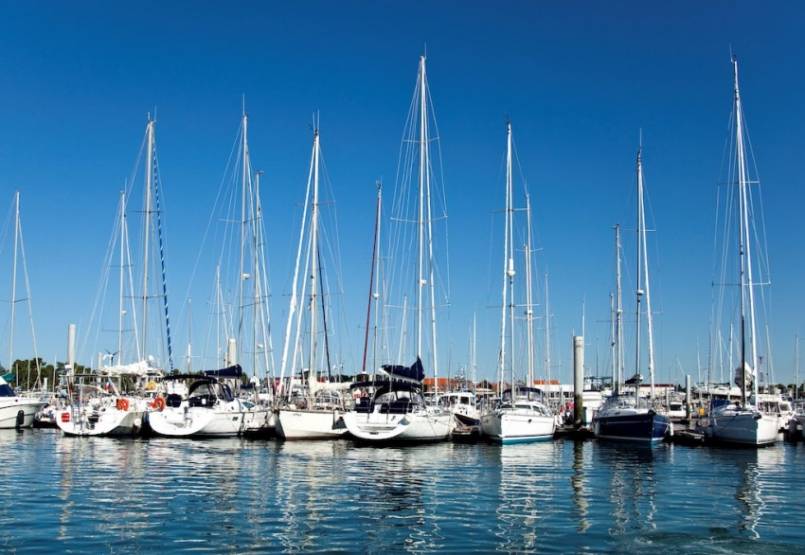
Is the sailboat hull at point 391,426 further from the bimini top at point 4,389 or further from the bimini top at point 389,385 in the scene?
the bimini top at point 4,389

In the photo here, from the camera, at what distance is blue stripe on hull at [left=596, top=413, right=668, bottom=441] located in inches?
1889

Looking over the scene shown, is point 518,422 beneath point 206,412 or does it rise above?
beneath

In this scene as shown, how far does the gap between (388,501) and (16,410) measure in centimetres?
4252

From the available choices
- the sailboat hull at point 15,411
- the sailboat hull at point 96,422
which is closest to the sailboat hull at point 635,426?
the sailboat hull at point 96,422

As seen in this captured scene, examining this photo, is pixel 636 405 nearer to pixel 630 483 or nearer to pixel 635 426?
pixel 635 426

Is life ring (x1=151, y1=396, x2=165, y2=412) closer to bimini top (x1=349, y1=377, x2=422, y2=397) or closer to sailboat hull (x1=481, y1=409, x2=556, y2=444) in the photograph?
bimini top (x1=349, y1=377, x2=422, y2=397)

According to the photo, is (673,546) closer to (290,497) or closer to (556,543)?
(556,543)

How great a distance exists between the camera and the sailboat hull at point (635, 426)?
48000 mm

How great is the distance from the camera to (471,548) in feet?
59.7

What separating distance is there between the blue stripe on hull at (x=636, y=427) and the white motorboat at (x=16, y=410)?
39.3 m

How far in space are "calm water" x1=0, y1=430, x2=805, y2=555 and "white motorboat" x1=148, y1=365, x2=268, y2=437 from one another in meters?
6.80

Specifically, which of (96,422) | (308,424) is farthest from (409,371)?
(96,422)

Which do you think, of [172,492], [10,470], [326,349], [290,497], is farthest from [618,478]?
[326,349]

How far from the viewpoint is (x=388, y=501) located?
80.6 feet
